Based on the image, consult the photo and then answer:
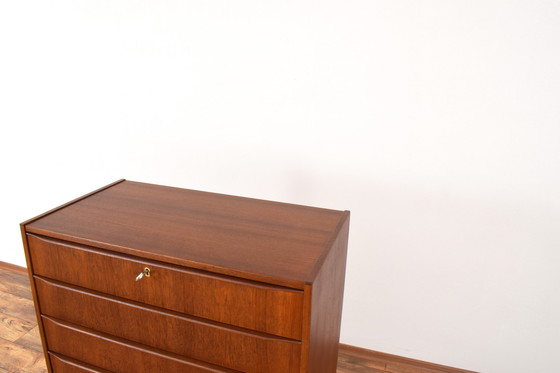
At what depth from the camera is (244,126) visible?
6.16 ft

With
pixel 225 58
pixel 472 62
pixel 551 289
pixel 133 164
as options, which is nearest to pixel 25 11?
pixel 133 164

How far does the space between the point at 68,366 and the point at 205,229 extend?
70 centimetres

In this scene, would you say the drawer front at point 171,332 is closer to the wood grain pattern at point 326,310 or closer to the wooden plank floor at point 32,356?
the wood grain pattern at point 326,310

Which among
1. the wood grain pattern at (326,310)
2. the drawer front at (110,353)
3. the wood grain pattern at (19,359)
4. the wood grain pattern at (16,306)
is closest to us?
the wood grain pattern at (326,310)

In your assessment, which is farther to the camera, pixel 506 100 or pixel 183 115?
pixel 183 115

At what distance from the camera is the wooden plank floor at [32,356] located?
190 cm

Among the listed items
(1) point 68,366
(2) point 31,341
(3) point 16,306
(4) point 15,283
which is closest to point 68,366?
(1) point 68,366

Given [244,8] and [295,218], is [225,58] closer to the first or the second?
[244,8]

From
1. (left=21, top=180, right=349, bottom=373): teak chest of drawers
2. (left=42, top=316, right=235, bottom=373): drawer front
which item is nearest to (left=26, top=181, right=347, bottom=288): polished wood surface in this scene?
(left=21, top=180, right=349, bottom=373): teak chest of drawers

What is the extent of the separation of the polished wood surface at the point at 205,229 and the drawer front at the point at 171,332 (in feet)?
0.61

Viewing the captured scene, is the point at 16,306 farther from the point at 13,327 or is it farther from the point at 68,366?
the point at 68,366

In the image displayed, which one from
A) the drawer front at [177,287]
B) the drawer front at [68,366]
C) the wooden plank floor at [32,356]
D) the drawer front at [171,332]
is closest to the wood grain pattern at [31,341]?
the wooden plank floor at [32,356]

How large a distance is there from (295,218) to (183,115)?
84 cm

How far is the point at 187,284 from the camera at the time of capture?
47.3 inches
